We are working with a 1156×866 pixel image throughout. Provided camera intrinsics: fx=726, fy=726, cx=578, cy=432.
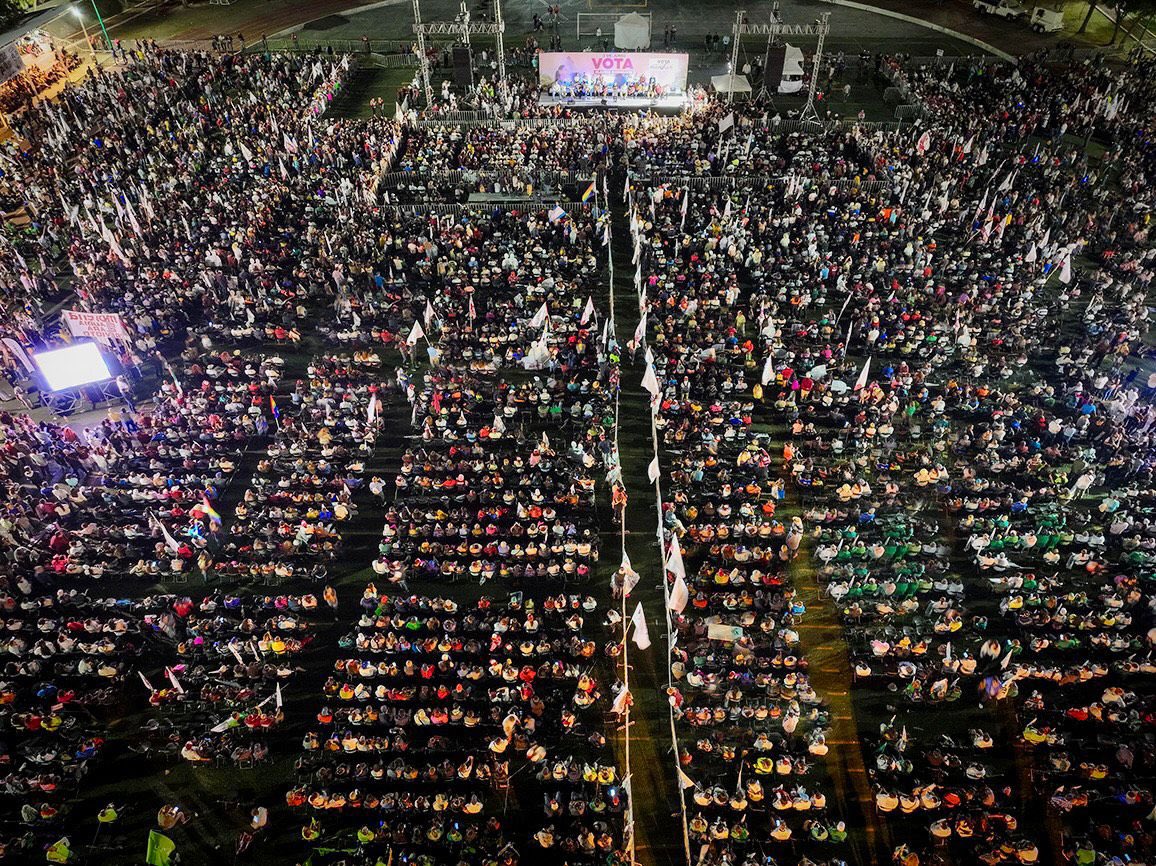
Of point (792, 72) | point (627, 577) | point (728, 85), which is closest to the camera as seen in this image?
point (627, 577)

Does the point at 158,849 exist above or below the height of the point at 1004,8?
below

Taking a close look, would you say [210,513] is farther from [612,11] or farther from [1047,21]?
[1047,21]

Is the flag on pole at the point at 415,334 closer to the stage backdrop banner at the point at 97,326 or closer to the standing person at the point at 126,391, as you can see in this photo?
the standing person at the point at 126,391

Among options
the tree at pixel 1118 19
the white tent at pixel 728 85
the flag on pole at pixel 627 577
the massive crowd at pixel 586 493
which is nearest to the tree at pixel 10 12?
the massive crowd at pixel 586 493

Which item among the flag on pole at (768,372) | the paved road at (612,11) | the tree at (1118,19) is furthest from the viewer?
the paved road at (612,11)

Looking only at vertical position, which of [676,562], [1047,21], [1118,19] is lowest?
[676,562]

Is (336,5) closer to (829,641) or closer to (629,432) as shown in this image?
(629,432)

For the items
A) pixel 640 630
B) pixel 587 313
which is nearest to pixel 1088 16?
pixel 587 313

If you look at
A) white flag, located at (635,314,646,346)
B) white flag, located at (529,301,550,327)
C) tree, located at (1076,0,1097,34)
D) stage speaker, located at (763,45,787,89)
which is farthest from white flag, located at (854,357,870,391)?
tree, located at (1076,0,1097,34)
